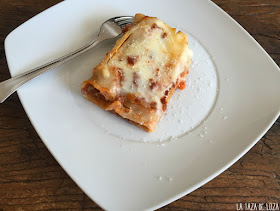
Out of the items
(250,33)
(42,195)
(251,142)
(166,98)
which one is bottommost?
(42,195)

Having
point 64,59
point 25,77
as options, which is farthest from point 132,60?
point 25,77

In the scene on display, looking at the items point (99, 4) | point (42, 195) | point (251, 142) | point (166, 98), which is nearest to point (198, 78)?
point (166, 98)

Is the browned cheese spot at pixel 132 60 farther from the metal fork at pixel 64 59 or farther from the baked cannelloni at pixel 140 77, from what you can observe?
the metal fork at pixel 64 59

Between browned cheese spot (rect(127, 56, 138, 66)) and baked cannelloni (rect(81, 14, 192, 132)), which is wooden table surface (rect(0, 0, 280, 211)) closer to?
baked cannelloni (rect(81, 14, 192, 132))

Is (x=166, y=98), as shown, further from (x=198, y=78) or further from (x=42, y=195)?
(x=42, y=195)

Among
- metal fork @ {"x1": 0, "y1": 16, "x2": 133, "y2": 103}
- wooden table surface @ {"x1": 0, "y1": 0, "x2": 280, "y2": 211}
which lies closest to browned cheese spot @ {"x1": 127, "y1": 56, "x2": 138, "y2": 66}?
metal fork @ {"x1": 0, "y1": 16, "x2": 133, "y2": 103}

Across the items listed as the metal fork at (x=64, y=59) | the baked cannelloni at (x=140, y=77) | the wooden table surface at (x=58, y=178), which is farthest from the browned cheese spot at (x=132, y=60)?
the wooden table surface at (x=58, y=178)

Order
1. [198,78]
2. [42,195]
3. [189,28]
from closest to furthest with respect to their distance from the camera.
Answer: [42,195] < [198,78] < [189,28]
